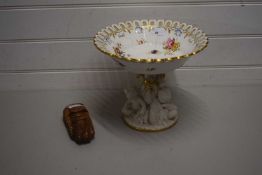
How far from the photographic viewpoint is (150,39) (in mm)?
1117

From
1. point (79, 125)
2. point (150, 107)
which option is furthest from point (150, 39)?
point (79, 125)

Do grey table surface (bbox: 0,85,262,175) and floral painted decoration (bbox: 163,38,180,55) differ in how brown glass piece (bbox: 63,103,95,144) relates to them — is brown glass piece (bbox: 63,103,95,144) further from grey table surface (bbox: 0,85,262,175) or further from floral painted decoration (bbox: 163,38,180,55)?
floral painted decoration (bbox: 163,38,180,55)

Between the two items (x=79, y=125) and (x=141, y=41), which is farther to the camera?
(x=141, y=41)

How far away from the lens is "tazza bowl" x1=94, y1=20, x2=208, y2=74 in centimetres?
105

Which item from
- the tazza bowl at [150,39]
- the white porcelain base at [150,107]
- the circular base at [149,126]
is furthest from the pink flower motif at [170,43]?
the circular base at [149,126]

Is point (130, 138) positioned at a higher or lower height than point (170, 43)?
lower

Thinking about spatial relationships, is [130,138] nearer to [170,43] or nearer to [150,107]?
[150,107]

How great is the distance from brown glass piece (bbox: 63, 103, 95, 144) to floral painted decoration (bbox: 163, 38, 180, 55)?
11.6 inches

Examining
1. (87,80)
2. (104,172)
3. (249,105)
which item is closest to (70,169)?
(104,172)

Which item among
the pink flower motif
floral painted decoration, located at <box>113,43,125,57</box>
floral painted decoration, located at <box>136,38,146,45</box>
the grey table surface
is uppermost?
floral painted decoration, located at <box>136,38,146,45</box>

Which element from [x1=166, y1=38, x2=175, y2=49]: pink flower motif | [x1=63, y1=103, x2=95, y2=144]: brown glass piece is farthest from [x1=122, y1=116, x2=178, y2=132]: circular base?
[x1=166, y1=38, x2=175, y2=49]: pink flower motif

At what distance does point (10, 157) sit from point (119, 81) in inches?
17.9

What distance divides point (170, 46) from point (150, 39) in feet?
0.21

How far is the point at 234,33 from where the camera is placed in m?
1.21
